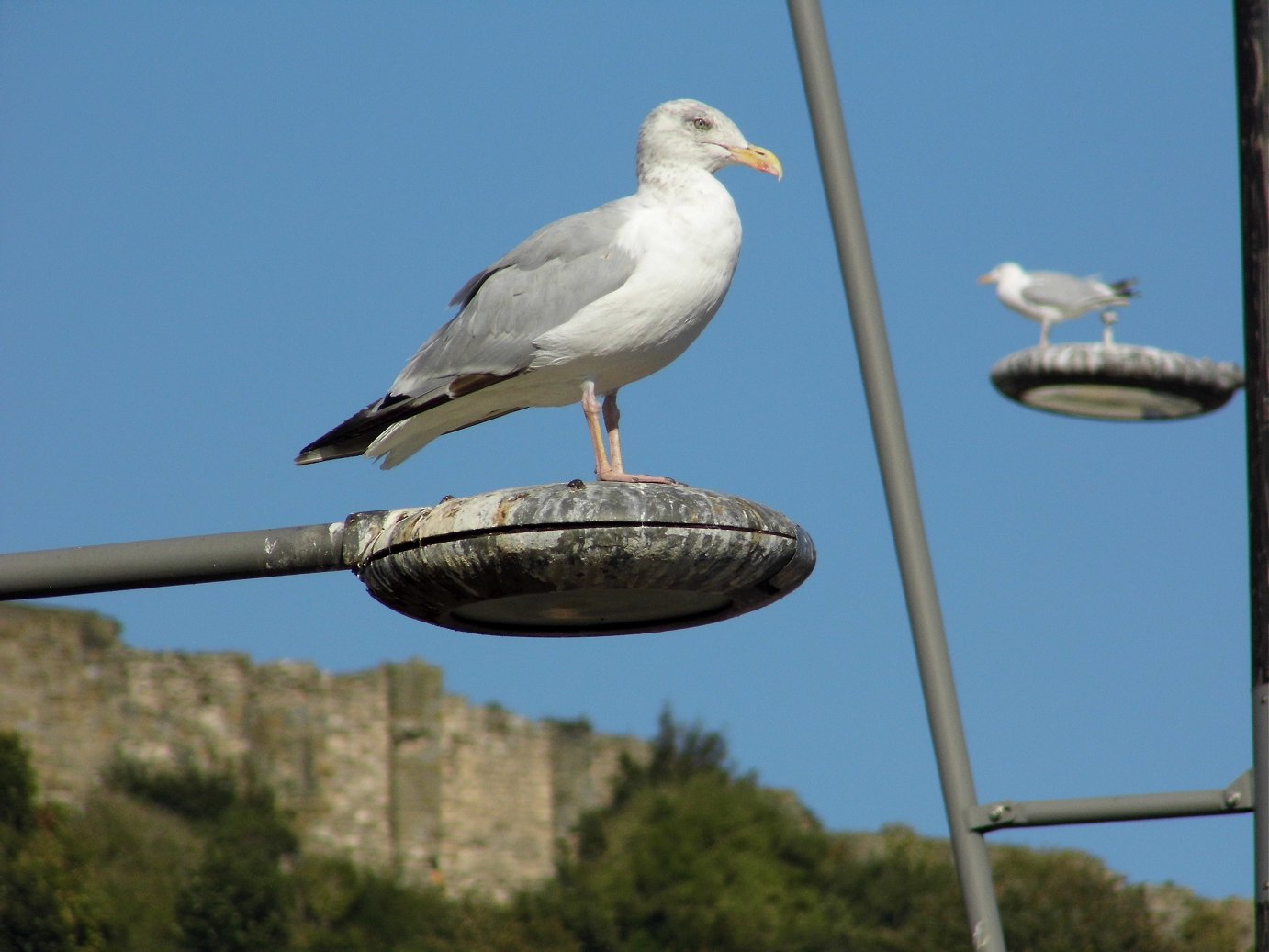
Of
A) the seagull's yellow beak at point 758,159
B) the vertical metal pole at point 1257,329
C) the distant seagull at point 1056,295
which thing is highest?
the distant seagull at point 1056,295

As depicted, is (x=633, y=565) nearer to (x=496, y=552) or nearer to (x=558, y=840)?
(x=496, y=552)

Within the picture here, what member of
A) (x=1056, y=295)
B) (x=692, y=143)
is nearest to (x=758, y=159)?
(x=692, y=143)

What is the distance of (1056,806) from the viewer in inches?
127

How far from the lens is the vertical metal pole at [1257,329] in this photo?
7.62 ft

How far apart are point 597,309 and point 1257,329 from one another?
1.94 metres

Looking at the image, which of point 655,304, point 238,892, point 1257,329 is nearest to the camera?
point 1257,329

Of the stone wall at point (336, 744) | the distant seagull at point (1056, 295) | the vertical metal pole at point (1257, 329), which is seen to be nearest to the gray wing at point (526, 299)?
the vertical metal pole at point (1257, 329)

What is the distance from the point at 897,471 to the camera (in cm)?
337

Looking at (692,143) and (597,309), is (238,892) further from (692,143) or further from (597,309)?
(597,309)

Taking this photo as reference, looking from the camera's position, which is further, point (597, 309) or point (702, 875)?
point (702, 875)

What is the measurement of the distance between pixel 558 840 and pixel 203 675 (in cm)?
653

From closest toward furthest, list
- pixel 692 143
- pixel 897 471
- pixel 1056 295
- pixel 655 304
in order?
pixel 897 471, pixel 655 304, pixel 692 143, pixel 1056 295

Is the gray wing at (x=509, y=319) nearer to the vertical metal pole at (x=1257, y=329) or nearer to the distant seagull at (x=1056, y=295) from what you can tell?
the vertical metal pole at (x=1257, y=329)

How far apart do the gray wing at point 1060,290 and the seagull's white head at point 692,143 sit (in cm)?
634
